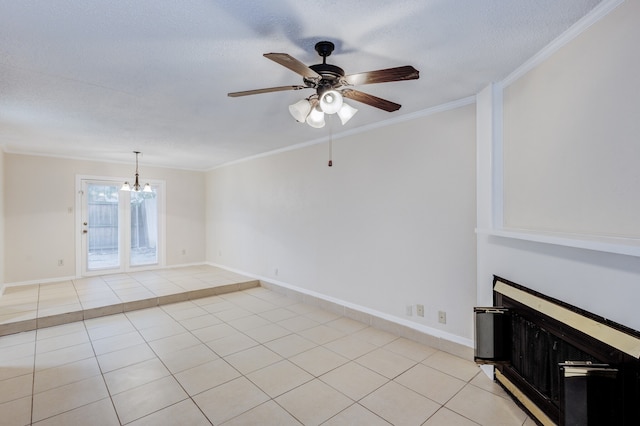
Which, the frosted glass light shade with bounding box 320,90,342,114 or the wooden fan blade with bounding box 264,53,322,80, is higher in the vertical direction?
the wooden fan blade with bounding box 264,53,322,80

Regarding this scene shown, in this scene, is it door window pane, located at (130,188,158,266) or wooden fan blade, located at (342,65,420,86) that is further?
door window pane, located at (130,188,158,266)

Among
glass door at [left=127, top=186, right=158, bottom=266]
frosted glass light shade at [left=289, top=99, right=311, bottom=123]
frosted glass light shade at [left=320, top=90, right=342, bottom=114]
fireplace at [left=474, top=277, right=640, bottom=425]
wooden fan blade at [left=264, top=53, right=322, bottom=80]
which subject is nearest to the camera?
fireplace at [left=474, top=277, right=640, bottom=425]

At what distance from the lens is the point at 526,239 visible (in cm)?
206

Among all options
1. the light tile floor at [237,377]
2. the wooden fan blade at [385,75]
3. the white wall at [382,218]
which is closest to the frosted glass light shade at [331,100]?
the wooden fan blade at [385,75]

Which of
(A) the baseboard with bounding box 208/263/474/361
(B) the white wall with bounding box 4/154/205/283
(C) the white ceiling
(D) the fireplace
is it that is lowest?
(A) the baseboard with bounding box 208/263/474/361

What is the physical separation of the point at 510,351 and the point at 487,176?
1.38 metres

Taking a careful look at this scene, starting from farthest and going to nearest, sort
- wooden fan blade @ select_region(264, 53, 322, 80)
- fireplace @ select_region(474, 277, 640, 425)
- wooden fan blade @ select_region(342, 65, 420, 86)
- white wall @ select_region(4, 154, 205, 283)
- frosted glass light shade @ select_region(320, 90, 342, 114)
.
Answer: white wall @ select_region(4, 154, 205, 283), frosted glass light shade @ select_region(320, 90, 342, 114), wooden fan blade @ select_region(342, 65, 420, 86), wooden fan blade @ select_region(264, 53, 322, 80), fireplace @ select_region(474, 277, 640, 425)

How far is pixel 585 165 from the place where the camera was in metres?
1.71

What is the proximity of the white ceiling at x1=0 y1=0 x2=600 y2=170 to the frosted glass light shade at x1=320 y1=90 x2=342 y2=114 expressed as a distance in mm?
337

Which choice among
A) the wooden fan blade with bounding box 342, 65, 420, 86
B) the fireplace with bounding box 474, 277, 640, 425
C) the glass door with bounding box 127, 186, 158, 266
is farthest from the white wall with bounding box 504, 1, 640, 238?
the glass door with bounding box 127, 186, 158, 266

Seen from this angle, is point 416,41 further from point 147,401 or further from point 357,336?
point 147,401

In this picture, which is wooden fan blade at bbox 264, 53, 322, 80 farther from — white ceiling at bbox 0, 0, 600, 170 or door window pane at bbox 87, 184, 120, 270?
door window pane at bbox 87, 184, 120, 270

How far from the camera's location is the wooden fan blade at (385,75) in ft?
5.50

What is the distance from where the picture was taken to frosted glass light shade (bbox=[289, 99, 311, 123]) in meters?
2.03
